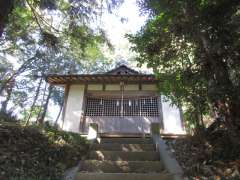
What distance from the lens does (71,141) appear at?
576cm

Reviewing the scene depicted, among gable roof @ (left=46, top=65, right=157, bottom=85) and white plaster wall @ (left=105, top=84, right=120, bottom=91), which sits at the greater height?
gable roof @ (left=46, top=65, right=157, bottom=85)

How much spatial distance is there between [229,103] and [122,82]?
23.9ft

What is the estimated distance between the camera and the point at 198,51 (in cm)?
514

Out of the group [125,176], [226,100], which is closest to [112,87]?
[125,176]

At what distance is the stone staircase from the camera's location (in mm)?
4113

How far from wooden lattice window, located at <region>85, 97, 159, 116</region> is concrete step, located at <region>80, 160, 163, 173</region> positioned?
5.78m

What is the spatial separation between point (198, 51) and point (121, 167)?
3136 mm

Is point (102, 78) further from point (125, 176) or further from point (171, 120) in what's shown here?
point (125, 176)

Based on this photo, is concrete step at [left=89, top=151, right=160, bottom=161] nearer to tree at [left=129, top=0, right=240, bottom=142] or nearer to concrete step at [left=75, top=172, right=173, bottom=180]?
concrete step at [left=75, top=172, right=173, bottom=180]

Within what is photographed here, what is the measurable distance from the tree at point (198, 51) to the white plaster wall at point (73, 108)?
5.66m

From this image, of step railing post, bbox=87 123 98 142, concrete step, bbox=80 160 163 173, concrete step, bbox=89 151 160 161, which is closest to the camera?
concrete step, bbox=80 160 163 173

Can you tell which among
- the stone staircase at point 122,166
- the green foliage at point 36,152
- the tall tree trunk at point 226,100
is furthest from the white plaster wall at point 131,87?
the tall tree trunk at point 226,100

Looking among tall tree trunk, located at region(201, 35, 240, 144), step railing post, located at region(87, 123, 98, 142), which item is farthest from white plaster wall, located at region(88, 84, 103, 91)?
tall tree trunk, located at region(201, 35, 240, 144)

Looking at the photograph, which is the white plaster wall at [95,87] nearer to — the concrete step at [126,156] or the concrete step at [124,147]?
the concrete step at [124,147]
